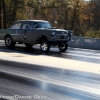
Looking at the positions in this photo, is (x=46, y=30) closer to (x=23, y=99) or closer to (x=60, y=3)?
(x=23, y=99)

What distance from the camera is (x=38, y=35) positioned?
15.9 m

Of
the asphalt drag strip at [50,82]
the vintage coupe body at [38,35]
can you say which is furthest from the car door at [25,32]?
the asphalt drag strip at [50,82]

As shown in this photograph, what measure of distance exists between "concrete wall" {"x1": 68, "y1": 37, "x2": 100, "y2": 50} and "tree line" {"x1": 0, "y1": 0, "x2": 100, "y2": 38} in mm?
14800

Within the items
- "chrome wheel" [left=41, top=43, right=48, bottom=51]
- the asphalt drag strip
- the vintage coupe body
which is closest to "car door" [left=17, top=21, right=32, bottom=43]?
the vintage coupe body

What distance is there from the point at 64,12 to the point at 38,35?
2201 centimetres

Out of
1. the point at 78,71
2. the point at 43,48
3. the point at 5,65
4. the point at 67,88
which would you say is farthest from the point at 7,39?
the point at 67,88

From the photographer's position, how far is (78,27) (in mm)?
36500

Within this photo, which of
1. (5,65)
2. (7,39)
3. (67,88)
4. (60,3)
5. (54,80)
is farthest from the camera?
(60,3)

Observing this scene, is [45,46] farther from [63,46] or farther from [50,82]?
[50,82]

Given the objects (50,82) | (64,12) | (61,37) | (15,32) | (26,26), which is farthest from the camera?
(64,12)

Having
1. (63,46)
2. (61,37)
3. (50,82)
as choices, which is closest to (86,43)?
(63,46)

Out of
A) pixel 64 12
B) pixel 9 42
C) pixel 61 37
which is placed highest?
pixel 64 12

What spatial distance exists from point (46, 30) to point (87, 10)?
2467cm

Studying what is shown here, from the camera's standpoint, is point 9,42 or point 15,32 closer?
point 15,32
